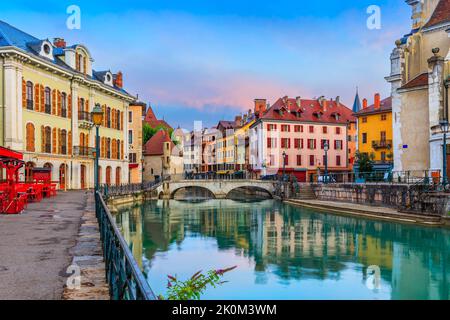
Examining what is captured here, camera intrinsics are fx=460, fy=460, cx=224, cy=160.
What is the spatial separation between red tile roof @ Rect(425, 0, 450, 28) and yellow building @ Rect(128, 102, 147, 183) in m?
36.2

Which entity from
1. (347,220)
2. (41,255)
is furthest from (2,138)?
(41,255)

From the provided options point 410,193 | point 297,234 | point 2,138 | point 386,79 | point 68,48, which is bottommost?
point 297,234

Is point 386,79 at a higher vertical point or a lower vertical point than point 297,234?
higher

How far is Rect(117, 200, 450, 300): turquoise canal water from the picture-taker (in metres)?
13.3

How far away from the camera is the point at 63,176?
39000 millimetres

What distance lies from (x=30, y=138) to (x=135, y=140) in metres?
25.1

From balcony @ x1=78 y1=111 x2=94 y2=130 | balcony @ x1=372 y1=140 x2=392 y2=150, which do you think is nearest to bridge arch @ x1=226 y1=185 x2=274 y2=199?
balcony @ x1=372 y1=140 x2=392 y2=150

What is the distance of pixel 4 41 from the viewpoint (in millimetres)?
32594

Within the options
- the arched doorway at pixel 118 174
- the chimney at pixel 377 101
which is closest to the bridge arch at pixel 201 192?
the arched doorway at pixel 118 174

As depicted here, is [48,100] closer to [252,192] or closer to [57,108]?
[57,108]

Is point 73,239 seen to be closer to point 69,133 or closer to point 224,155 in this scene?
point 69,133

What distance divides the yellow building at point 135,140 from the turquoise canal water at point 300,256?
2646cm
